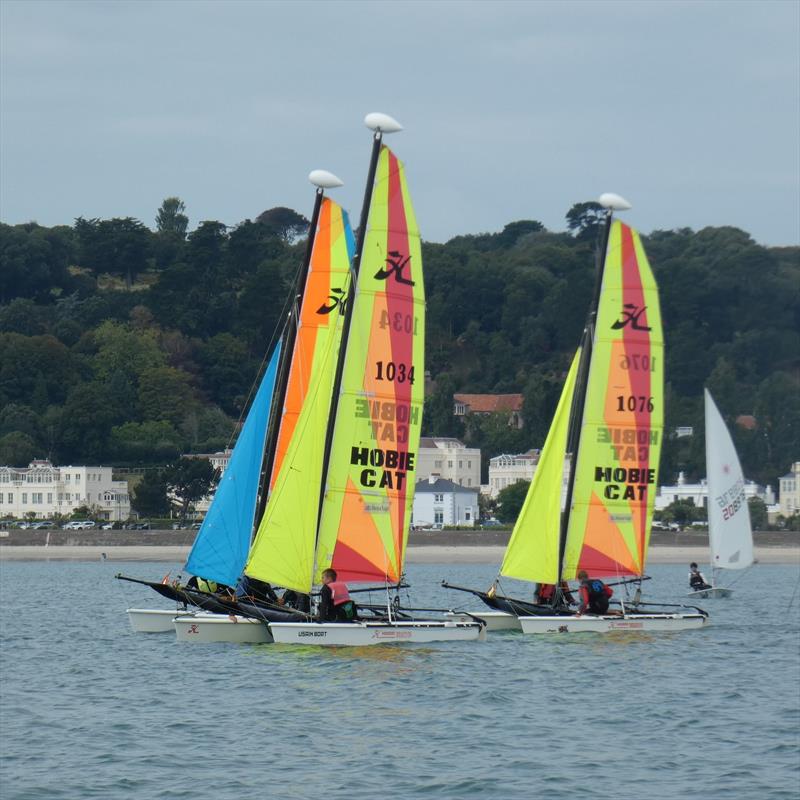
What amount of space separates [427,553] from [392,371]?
234 feet

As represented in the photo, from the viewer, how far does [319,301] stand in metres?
35.2

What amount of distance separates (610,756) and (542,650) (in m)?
10.9

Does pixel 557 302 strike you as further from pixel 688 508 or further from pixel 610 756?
pixel 610 756

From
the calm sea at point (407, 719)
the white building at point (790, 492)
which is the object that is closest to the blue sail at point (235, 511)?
the calm sea at point (407, 719)

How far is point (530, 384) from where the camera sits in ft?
554

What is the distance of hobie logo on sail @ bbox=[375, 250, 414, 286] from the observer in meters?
32.1

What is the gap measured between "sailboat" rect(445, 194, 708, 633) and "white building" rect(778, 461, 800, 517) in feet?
349

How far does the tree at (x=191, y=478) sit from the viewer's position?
12388cm

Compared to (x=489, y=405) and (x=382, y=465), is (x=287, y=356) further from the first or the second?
(x=489, y=405)

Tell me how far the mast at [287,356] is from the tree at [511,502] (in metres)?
90.8

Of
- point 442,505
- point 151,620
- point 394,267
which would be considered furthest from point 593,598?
point 442,505

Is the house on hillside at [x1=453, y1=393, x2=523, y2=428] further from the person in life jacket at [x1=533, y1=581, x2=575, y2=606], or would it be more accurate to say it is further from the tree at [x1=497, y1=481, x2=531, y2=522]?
the person in life jacket at [x1=533, y1=581, x2=575, y2=606]

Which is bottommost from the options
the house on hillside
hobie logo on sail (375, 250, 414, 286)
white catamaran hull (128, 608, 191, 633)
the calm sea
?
the calm sea

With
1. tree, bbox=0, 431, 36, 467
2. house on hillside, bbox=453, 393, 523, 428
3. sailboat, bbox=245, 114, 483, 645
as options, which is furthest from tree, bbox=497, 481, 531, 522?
sailboat, bbox=245, 114, 483, 645
